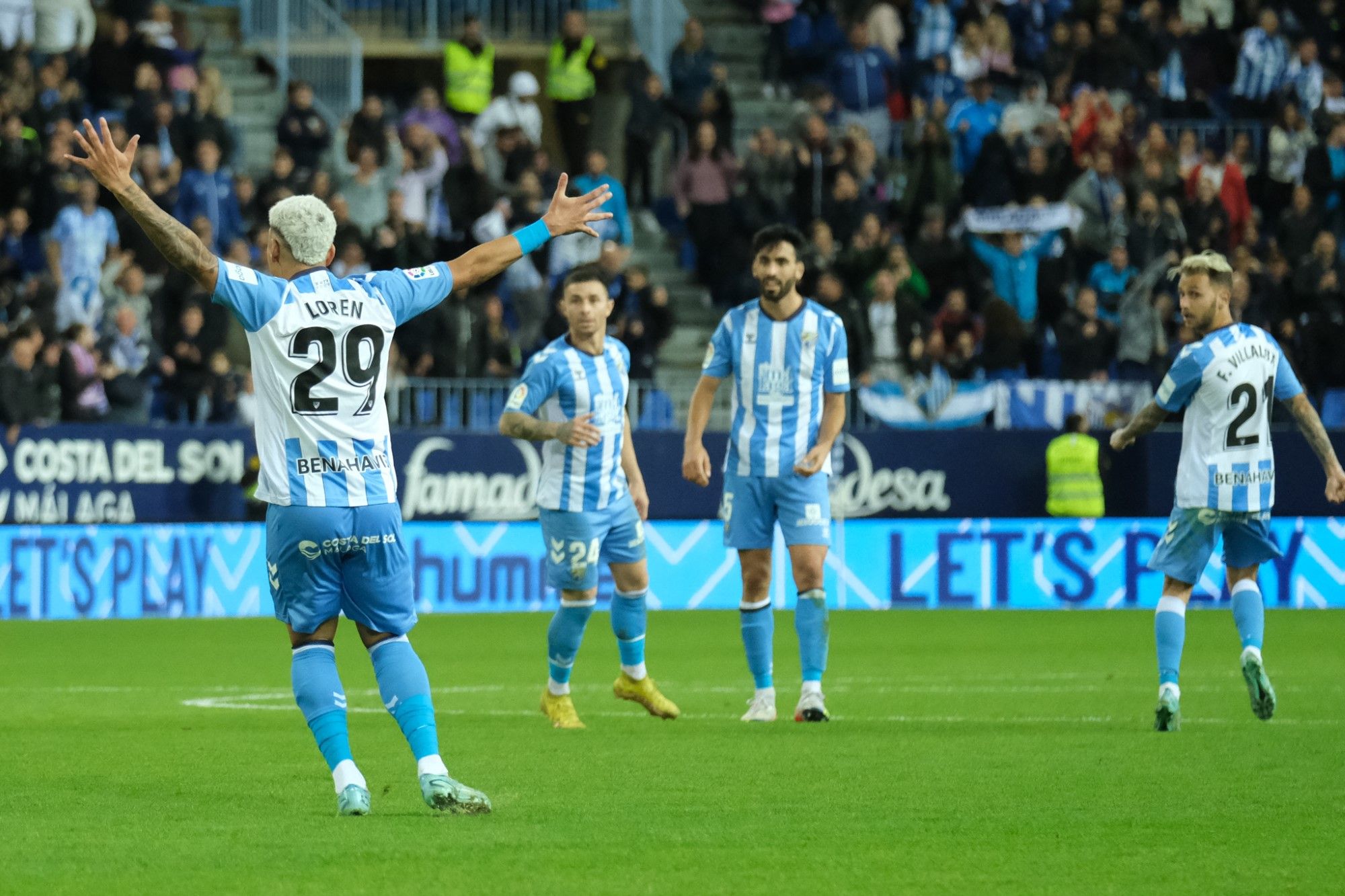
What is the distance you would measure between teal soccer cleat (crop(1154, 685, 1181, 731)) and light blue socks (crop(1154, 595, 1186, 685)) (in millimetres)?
79

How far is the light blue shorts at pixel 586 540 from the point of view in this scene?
10.8 m

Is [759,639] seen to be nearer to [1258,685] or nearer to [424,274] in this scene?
[1258,685]

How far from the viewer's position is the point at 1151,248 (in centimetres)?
2344

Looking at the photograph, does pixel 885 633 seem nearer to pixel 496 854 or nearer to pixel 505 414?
pixel 505 414

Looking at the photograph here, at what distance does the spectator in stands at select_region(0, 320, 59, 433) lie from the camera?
19.5 meters

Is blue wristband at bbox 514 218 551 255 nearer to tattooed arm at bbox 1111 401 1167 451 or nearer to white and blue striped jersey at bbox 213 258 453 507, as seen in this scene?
white and blue striped jersey at bbox 213 258 453 507

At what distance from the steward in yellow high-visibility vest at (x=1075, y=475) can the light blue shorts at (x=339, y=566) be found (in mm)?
15418

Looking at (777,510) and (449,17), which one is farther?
(449,17)

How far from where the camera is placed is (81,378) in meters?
20.1

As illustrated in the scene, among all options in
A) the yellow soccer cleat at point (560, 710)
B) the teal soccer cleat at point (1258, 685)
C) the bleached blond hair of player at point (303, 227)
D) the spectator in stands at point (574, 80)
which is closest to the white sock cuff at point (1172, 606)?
the teal soccer cleat at point (1258, 685)

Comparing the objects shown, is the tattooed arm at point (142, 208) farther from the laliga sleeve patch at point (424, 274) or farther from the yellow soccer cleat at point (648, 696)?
the yellow soccer cleat at point (648, 696)

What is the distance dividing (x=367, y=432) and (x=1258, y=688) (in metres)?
5.03

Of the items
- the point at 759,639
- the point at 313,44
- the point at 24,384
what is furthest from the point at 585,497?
the point at 313,44

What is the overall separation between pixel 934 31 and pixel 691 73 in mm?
3188
